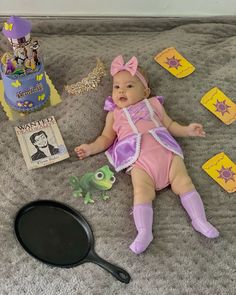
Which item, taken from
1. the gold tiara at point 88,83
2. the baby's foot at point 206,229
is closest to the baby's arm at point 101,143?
the gold tiara at point 88,83

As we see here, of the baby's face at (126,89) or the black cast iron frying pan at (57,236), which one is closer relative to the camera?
the black cast iron frying pan at (57,236)

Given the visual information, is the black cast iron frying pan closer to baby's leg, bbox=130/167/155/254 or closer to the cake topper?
baby's leg, bbox=130/167/155/254

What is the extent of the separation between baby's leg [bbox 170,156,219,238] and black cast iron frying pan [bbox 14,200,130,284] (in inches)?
9.5

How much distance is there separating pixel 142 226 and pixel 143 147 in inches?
9.3

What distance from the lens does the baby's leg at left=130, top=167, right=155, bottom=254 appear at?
3.94ft

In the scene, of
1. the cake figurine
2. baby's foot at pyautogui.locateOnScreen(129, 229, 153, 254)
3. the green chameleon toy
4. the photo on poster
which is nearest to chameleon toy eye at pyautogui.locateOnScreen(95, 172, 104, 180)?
the green chameleon toy

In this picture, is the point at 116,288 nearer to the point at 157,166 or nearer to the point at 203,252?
the point at 203,252

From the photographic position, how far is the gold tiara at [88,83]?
59.4 inches

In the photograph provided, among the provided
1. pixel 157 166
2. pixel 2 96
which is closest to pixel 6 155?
pixel 2 96

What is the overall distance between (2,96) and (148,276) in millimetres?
766

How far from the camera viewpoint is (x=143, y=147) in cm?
134

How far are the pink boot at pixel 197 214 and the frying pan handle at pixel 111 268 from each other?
24 cm

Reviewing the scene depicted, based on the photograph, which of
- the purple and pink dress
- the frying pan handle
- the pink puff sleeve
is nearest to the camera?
the frying pan handle

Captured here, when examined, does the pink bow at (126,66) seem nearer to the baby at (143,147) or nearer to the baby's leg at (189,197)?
the baby at (143,147)
